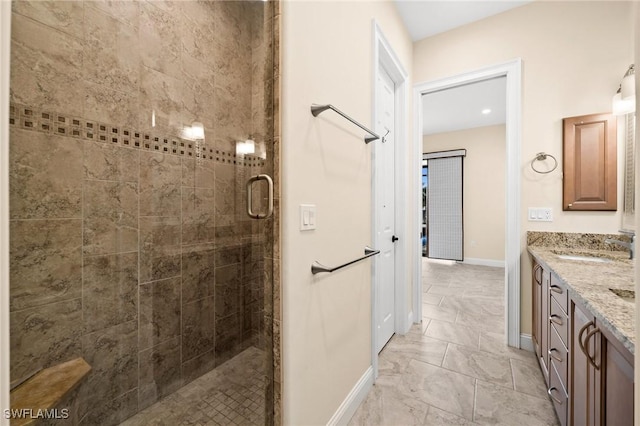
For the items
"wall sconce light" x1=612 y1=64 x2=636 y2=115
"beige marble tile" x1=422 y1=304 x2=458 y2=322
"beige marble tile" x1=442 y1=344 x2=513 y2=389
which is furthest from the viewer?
"beige marble tile" x1=422 y1=304 x2=458 y2=322

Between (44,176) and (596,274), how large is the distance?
2359 millimetres

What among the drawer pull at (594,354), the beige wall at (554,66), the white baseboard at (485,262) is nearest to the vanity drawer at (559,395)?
the drawer pull at (594,354)

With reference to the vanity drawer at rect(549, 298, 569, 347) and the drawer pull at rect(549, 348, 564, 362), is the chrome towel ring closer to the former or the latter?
the vanity drawer at rect(549, 298, 569, 347)

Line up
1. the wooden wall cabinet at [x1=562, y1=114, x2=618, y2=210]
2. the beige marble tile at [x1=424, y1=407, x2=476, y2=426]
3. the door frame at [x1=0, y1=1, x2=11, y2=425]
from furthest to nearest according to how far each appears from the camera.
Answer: the wooden wall cabinet at [x1=562, y1=114, x2=618, y2=210], the beige marble tile at [x1=424, y1=407, x2=476, y2=426], the door frame at [x1=0, y1=1, x2=11, y2=425]

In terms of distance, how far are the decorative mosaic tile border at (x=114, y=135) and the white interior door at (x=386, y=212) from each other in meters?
1.34

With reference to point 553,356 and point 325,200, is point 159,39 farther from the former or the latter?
point 553,356

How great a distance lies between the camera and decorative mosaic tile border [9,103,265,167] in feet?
2.68

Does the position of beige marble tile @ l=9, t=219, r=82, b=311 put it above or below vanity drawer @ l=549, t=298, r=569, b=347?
above

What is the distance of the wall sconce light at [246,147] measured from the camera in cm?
115

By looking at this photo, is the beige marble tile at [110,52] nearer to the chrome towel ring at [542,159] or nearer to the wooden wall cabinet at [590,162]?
the chrome towel ring at [542,159]

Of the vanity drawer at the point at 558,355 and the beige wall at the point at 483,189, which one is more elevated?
the beige wall at the point at 483,189

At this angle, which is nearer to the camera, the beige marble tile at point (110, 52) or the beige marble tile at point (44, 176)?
the beige marble tile at point (44, 176)

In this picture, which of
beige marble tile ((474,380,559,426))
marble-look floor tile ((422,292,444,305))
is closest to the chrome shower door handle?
beige marble tile ((474,380,559,426))

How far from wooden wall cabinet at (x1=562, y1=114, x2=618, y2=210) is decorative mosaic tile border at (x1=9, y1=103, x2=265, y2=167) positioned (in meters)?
2.54
